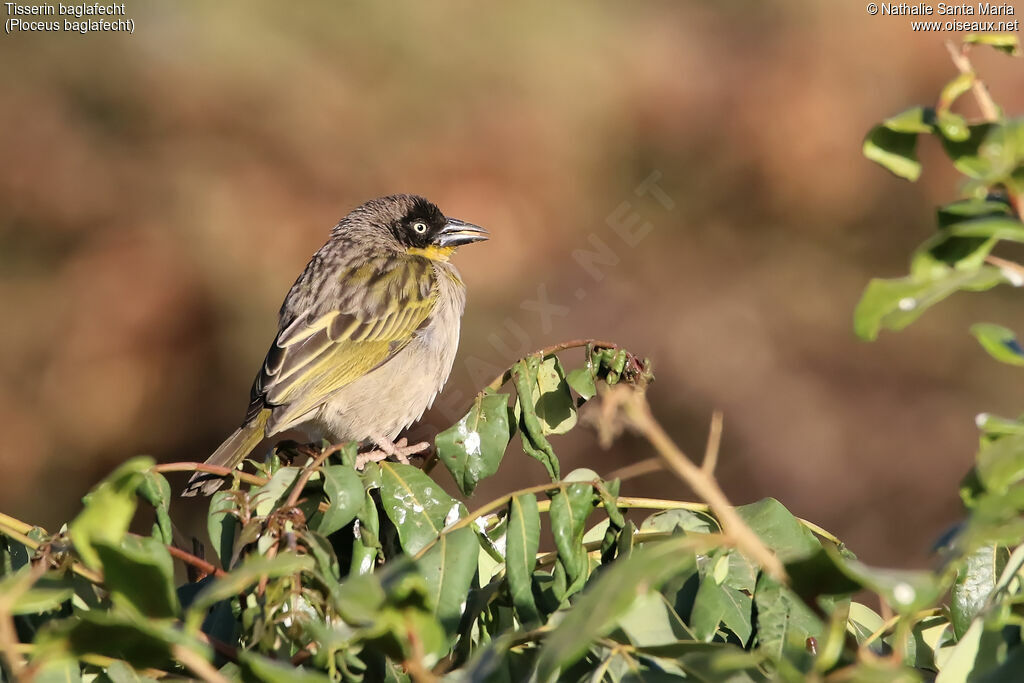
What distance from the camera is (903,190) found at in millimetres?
7793

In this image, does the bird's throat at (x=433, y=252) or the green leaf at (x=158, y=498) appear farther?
the bird's throat at (x=433, y=252)

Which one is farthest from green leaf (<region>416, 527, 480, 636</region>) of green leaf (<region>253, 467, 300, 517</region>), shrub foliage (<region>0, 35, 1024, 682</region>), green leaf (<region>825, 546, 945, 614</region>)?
green leaf (<region>825, 546, 945, 614</region>)

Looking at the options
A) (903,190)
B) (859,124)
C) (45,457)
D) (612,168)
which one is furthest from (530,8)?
(45,457)

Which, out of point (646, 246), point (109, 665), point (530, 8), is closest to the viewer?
point (109, 665)

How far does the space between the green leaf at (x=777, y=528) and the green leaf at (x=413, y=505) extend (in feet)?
2.05

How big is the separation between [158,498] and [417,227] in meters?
4.13

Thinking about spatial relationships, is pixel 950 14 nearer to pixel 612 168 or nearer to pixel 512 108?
pixel 612 168

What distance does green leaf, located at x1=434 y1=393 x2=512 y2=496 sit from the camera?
2391 mm

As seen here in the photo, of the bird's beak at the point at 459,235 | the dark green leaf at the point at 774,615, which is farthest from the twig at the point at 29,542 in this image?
the bird's beak at the point at 459,235

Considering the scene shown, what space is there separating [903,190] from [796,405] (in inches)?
70.6

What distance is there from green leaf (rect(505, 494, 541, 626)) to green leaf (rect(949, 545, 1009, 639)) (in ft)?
2.40

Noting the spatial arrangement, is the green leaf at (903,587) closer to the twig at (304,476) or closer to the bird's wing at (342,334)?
the twig at (304,476)

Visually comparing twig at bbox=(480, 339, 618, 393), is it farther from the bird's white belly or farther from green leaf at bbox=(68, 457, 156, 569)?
the bird's white belly

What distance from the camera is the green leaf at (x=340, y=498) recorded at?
198cm
